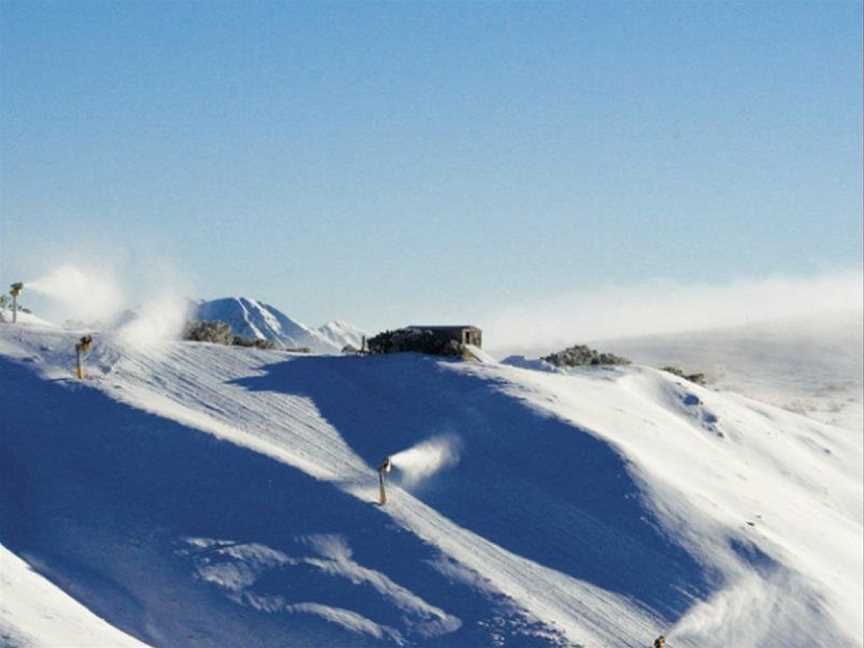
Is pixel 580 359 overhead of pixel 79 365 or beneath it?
overhead

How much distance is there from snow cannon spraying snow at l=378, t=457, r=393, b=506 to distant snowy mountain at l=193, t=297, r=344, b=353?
69152 mm

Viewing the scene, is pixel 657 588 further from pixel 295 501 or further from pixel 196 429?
pixel 196 429

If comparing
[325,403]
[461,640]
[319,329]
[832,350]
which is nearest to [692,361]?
[832,350]

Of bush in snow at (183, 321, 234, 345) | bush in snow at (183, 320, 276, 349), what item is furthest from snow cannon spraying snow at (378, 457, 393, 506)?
bush in snow at (183, 321, 234, 345)

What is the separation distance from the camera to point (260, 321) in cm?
11700

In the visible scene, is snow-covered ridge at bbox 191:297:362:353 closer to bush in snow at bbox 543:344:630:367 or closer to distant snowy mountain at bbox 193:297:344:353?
distant snowy mountain at bbox 193:297:344:353

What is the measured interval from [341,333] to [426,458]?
85.0 m

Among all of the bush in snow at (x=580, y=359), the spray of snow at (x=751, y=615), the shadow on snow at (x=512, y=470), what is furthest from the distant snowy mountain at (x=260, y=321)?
the spray of snow at (x=751, y=615)

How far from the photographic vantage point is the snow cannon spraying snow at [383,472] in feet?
118

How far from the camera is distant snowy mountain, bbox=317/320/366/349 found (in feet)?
389

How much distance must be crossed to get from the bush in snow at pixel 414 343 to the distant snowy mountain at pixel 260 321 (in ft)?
187

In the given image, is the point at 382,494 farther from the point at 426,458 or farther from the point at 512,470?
the point at 512,470

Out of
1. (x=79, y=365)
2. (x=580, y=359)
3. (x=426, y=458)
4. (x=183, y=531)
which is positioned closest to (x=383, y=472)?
(x=426, y=458)

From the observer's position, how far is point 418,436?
4006 cm
